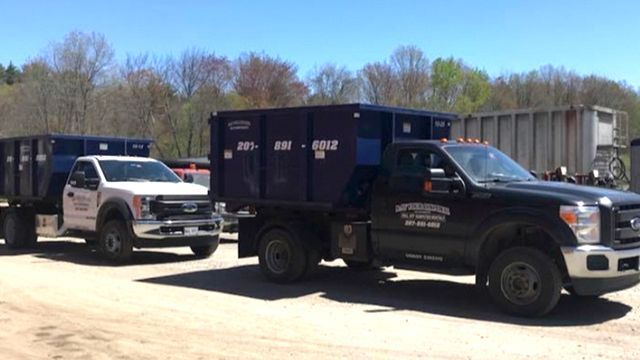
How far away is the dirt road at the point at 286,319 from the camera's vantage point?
7246 mm

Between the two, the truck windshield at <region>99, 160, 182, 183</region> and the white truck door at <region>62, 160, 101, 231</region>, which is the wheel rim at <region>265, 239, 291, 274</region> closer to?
the truck windshield at <region>99, 160, 182, 183</region>

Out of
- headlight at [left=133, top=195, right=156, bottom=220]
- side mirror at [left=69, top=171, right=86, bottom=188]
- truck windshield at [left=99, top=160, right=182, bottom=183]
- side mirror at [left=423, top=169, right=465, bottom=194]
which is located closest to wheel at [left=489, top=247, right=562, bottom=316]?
side mirror at [left=423, top=169, right=465, bottom=194]

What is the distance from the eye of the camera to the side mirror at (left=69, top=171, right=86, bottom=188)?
613 inches

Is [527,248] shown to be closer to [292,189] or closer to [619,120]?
[292,189]

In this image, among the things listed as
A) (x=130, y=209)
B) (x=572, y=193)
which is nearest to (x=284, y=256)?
(x=130, y=209)

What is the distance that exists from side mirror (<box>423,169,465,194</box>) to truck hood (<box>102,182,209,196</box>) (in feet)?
20.8

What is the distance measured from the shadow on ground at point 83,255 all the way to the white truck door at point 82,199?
0.67 metres

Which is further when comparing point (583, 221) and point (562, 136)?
point (562, 136)

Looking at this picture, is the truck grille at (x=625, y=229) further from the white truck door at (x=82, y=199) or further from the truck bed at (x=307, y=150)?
the white truck door at (x=82, y=199)

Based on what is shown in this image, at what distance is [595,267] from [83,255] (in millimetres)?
11408

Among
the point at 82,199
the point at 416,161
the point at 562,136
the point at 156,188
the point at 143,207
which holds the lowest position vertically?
the point at 143,207

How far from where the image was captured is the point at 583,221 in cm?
858

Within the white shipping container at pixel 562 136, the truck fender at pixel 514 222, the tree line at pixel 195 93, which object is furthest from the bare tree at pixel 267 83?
the truck fender at pixel 514 222

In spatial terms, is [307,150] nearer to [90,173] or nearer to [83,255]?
[90,173]
